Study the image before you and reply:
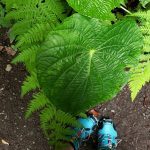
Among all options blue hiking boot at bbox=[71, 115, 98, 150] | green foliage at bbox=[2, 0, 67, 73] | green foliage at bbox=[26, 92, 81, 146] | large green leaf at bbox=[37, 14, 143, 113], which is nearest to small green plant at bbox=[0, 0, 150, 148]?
large green leaf at bbox=[37, 14, 143, 113]

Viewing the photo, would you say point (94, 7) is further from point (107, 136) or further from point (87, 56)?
point (107, 136)

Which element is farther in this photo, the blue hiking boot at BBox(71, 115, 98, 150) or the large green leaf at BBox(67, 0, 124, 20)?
the blue hiking boot at BBox(71, 115, 98, 150)

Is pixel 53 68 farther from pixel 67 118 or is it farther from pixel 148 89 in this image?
pixel 148 89

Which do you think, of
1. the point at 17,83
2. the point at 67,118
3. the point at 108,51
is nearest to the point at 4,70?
the point at 17,83

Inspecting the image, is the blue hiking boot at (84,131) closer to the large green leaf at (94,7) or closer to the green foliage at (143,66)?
the green foliage at (143,66)

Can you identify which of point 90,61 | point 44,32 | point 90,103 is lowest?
point 90,103

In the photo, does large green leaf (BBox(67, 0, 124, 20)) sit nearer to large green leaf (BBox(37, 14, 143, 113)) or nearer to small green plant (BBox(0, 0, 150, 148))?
small green plant (BBox(0, 0, 150, 148))
